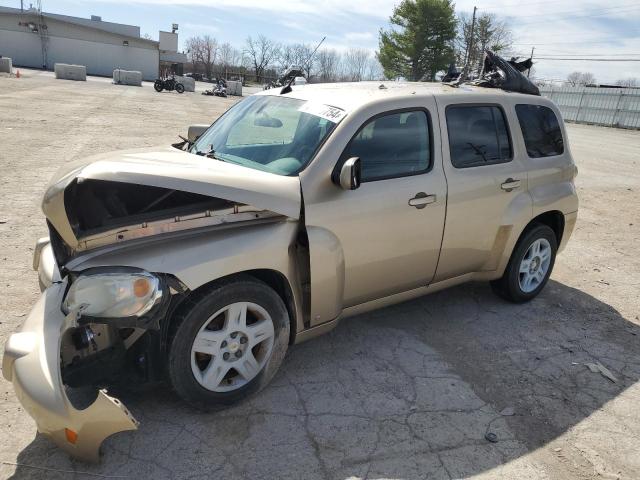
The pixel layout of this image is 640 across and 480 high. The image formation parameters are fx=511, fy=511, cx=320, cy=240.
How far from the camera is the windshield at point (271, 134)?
3.36m

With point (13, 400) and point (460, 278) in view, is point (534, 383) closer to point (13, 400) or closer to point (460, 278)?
point (460, 278)

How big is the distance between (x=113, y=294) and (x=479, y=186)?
110 inches

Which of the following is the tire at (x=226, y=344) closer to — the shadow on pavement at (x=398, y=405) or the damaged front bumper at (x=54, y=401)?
the shadow on pavement at (x=398, y=405)

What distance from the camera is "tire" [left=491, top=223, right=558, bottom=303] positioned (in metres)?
4.59

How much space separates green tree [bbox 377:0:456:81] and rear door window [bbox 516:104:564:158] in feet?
154

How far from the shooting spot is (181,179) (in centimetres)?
276

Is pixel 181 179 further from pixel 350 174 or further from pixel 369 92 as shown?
pixel 369 92

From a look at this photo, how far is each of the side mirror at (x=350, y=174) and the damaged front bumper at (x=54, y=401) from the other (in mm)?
1646

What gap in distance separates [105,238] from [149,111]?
2000cm

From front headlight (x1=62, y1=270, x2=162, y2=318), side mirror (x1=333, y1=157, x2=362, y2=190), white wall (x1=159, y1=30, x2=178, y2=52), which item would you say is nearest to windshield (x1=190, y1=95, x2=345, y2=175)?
side mirror (x1=333, y1=157, x2=362, y2=190)

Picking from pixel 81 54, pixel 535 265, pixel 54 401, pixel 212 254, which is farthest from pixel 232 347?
pixel 81 54

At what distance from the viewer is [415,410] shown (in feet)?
10.5

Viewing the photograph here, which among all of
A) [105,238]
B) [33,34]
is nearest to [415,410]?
[105,238]

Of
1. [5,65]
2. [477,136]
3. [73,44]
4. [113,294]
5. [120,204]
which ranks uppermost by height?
[73,44]
